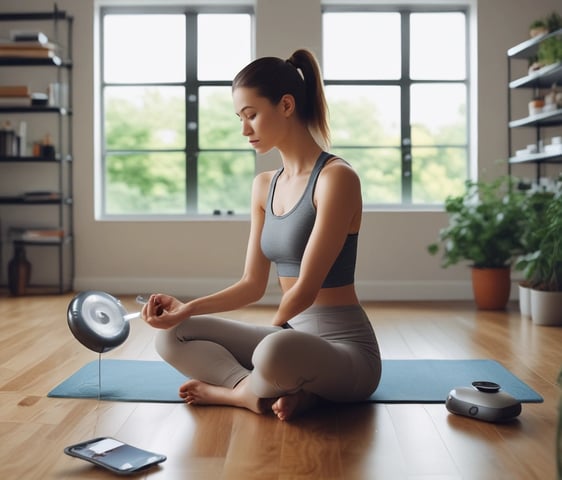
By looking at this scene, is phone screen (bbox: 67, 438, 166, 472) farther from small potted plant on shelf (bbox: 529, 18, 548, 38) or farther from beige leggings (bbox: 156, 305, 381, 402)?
small potted plant on shelf (bbox: 529, 18, 548, 38)

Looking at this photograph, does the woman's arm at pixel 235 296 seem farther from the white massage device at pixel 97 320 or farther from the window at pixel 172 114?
the window at pixel 172 114

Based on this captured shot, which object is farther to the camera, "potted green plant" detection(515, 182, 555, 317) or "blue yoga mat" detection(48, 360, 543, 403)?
"potted green plant" detection(515, 182, 555, 317)

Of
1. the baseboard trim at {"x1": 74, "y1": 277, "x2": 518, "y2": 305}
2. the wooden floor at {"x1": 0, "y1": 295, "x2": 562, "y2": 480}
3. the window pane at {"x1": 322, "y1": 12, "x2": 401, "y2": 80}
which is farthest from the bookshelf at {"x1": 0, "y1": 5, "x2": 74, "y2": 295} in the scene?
the wooden floor at {"x1": 0, "y1": 295, "x2": 562, "y2": 480}

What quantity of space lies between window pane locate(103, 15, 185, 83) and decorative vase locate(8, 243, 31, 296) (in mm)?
1357

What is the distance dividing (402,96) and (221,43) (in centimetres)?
132

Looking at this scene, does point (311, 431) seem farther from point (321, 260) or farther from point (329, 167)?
point (329, 167)

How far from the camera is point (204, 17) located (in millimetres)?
5359

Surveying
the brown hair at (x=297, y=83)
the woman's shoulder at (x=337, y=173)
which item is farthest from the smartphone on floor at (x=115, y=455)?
the brown hair at (x=297, y=83)

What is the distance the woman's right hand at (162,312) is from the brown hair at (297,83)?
614mm

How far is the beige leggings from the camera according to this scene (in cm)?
191

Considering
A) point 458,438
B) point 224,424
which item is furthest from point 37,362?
point 458,438

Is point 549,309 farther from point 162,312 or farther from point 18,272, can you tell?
point 18,272

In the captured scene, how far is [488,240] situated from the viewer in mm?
4367

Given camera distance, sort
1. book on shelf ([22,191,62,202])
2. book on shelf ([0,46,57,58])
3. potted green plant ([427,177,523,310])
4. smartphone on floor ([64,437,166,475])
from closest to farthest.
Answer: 1. smartphone on floor ([64,437,166,475])
2. potted green plant ([427,177,523,310])
3. book on shelf ([0,46,57,58])
4. book on shelf ([22,191,62,202])
